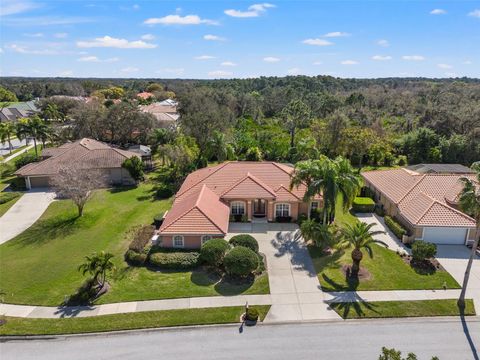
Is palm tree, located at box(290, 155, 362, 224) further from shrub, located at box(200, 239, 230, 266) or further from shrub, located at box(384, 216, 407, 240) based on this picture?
shrub, located at box(200, 239, 230, 266)

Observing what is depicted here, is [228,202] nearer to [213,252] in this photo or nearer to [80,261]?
[213,252]

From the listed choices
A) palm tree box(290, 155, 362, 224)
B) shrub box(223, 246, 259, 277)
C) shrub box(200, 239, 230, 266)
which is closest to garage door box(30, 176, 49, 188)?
shrub box(200, 239, 230, 266)

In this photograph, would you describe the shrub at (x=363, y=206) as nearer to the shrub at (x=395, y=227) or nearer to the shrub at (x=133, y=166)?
the shrub at (x=395, y=227)

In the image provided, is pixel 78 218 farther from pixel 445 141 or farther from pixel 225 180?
pixel 445 141

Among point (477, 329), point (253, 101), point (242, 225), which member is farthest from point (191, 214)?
point (253, 101)

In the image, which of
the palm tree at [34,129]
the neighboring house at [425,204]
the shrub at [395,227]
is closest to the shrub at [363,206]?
the neighboring house at [425,204]

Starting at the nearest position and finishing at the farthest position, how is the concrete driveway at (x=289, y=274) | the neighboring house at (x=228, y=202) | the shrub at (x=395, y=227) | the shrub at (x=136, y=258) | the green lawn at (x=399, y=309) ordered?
the green lawn at (x=399, y=309) → the concrete driveway at (x=289, y=274) → the shrub at (x=136, y=258) → the neighboring house at (x=228, y=202) → the shrub at (x=395, y=227)

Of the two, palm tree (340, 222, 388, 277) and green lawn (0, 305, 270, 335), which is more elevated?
palm tree (340, 222, 388, 277)
